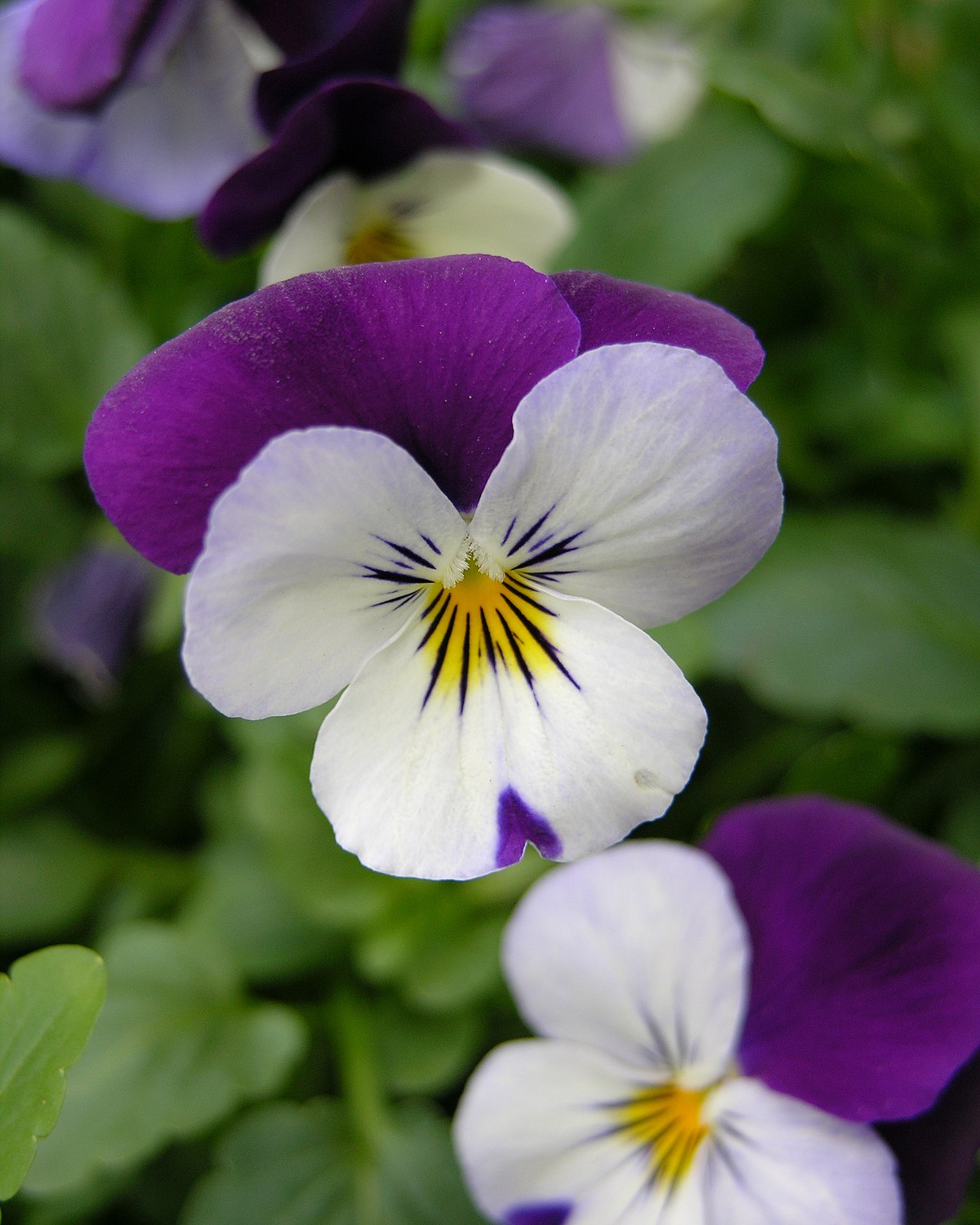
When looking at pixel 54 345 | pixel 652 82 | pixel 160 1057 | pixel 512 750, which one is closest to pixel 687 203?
pixel 652 82

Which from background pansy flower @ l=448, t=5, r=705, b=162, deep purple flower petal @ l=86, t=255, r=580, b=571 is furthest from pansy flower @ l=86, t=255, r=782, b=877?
background pansy flower @ l=448, t=5, r=705, b=162

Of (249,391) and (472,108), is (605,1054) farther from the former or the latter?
(472,108)

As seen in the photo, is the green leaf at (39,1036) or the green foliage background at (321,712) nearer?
the green leaf at (39,1036)

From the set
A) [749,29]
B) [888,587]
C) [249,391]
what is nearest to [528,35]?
[749,29]

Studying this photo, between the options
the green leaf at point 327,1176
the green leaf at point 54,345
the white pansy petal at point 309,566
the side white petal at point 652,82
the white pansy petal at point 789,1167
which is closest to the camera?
the white pansy petal at point 309,566

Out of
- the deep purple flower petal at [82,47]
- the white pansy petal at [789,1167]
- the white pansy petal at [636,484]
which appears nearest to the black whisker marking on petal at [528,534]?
the white pansy petal at [636,484]

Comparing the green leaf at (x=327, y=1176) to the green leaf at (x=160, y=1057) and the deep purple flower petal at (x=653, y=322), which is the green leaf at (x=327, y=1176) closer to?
the green leaf at (x=160, y=1057)

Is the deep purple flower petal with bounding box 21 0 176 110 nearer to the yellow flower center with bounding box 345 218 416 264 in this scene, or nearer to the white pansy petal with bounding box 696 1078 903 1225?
the yellow flower center with bounding box 345 218 416 264
